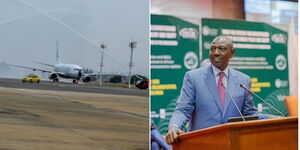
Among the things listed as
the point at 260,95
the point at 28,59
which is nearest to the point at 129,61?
the point at 28,59

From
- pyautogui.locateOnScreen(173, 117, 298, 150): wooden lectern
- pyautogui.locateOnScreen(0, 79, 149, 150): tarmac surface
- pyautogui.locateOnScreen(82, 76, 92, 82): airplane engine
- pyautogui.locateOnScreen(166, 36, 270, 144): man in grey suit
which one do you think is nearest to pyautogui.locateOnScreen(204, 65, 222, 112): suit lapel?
pyautogui.locateOnScreen(166, 36, 270, 144): man in grey suit

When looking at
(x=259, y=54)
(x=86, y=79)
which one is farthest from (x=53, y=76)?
(x=259, y=54)

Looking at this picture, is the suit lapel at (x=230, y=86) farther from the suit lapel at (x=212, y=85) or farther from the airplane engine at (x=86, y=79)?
the airplane engine at (x=86, y=79)

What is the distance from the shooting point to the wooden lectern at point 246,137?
2869mm

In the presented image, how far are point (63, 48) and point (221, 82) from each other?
1.47 metres

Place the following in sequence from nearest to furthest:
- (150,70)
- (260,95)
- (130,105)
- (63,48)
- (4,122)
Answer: (4,122), (63,48), (130,105), (150,70), (260,95)

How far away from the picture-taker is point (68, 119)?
283cm

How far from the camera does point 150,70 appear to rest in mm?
3469

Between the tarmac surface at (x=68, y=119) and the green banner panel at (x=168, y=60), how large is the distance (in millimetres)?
390

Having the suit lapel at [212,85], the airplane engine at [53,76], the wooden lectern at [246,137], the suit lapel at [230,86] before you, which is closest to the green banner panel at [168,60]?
the suit lapel at [212,85]

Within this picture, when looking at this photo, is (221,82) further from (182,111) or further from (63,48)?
(63,48)

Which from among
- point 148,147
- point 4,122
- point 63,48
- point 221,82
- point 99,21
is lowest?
point 148,147

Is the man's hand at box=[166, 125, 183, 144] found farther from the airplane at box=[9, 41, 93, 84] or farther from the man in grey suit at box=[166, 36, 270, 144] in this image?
the airplane at box=[9, 41, 93, 84]

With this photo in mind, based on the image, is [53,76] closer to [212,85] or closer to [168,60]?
[168,60]
